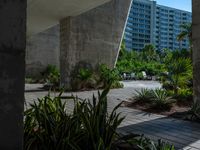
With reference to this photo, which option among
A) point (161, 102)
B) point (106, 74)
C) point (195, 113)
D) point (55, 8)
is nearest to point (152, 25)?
point (106, 74)

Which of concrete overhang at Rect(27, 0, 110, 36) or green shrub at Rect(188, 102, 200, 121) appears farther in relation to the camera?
concrete overhang at Rect(27, 0, 110, 36)

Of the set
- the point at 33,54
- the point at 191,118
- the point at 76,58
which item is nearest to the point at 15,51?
the point at 191,118

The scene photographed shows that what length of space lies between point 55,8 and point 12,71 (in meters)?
12.0

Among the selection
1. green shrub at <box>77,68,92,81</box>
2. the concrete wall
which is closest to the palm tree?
green shrub at <box>77,68,92,81</box>

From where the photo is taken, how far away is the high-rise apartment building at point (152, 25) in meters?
130

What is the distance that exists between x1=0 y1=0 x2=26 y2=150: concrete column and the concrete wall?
23731 millimetres

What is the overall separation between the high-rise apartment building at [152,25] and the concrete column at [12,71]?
12211cm

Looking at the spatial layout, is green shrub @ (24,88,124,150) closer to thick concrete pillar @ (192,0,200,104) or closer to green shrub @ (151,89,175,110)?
thick concrete pillar @ (192,0,200,104)

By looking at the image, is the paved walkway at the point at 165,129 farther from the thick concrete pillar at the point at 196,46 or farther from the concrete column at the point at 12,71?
the concrete column at the point at 12,71

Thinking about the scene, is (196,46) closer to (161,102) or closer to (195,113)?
(195,113)

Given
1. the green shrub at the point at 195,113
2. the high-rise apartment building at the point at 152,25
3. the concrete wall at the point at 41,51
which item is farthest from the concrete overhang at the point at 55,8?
the high-rise apartment building at the point at 152,25

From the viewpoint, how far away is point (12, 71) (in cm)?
243

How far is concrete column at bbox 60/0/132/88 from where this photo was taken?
15828 mm

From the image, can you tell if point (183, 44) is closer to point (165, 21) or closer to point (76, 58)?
point (165, 21)
